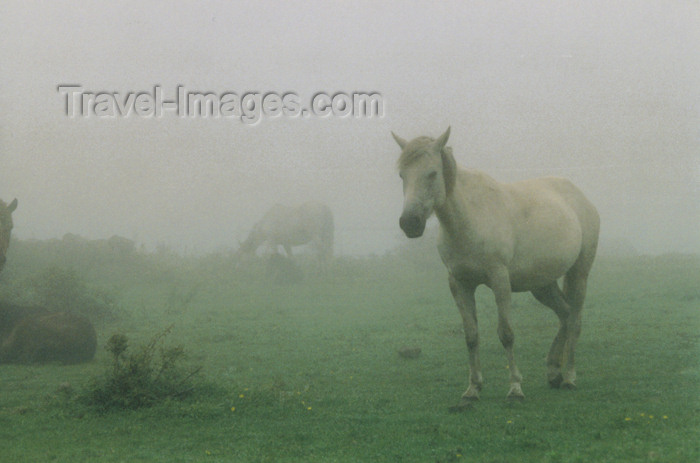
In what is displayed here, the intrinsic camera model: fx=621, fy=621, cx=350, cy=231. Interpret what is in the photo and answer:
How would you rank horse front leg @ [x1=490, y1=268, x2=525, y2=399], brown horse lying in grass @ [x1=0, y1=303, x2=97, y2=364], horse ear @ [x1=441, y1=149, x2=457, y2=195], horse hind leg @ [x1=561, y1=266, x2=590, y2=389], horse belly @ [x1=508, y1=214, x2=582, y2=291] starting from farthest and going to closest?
1. brown horse lying in grass @ [x1=0, y1=303, x2=97, y2=364]
2. horse hind leg @ [x1=561, y1=266, x2=590, y2=389]
3. horse belly @ [x1=508, y1=214, x2=582, y2=291]
4. horse front leg @ [x1=490, y1=268, x2=525, y2=399]
5. horse ear @ [x1=441, y1=149, x2=457, y2=195]

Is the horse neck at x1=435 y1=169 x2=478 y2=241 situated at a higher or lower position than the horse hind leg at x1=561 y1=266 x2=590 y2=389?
higher

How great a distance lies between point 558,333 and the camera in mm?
6703

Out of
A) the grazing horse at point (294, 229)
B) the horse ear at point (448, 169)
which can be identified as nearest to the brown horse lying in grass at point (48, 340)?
the grazing horse at point (294, 229)

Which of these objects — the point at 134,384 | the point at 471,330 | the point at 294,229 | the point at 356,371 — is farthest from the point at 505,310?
the point at 294,229

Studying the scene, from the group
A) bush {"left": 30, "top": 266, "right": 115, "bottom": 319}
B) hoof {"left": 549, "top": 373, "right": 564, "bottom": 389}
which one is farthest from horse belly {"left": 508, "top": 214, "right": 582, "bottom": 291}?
bush {"left": 30, "top": 266, "right": 115, "bottom": 319}

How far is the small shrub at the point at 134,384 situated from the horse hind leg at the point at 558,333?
368 centimetres

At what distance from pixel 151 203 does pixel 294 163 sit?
10.3ft

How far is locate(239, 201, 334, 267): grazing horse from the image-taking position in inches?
512

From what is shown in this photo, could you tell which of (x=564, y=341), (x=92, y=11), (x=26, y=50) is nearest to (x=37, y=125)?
(x=26, y=50)

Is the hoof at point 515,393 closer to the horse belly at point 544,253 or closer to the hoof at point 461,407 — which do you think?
the hoof at point 461,407

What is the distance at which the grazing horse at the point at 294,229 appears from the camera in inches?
512

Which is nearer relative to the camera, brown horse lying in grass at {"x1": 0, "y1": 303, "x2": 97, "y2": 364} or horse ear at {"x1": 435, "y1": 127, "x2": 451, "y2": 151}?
horse ear at {"x1": 435, "y1": 127, "x2": 451, "y2": 151}

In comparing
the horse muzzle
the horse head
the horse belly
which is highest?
the horse head

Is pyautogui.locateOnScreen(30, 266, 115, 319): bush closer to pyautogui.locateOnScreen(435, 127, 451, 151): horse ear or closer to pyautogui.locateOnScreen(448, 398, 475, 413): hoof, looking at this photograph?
pyautogui.locateOnScreen(448, 398, 475, 413): hoof
